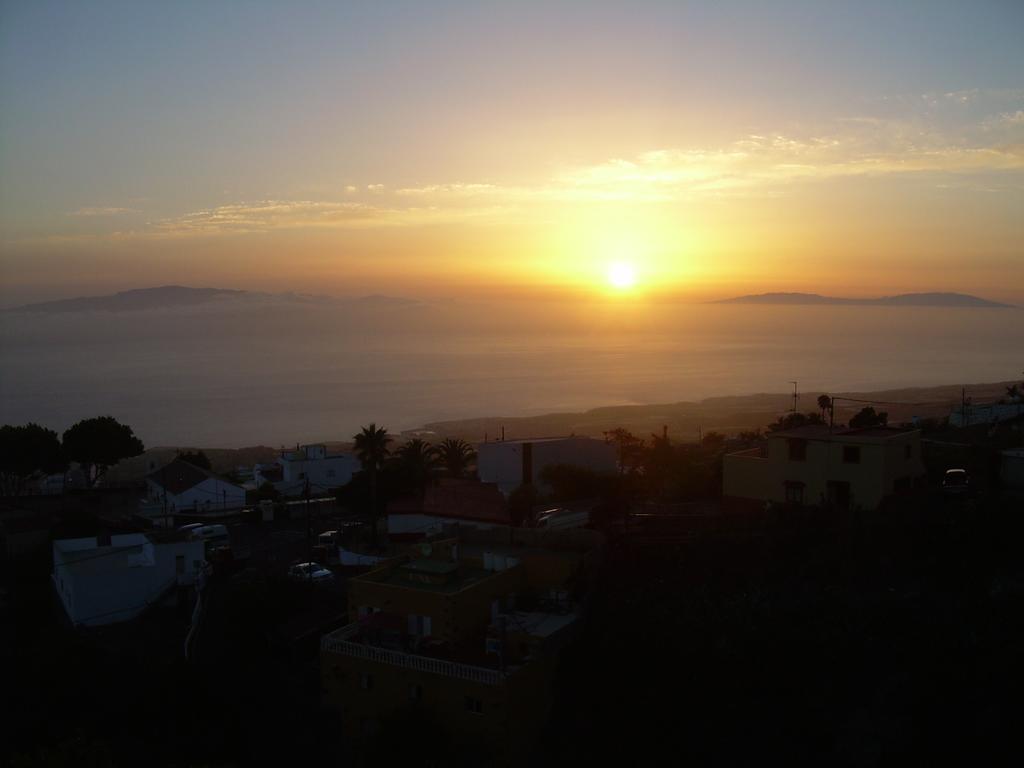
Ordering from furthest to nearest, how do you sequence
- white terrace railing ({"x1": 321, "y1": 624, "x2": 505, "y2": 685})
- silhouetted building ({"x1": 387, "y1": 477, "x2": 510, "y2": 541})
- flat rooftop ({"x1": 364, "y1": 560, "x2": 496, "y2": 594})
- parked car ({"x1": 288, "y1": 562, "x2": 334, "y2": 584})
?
silhouetted building ({"x1": 387, "y1": 477, "x2": 510, "y2": 541}), parked car ({"x1": 288, "y1": 562, "x2": 334, "y2": 584}), flat rooftop ({"x1": 364, "y1": 560, "x2": 496, "y2": 594}), white terrace railing ({"x1": 321, "y1": 624, "x2": 505, "y2": 685})

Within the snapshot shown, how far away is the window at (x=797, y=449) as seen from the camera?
15.9 metres

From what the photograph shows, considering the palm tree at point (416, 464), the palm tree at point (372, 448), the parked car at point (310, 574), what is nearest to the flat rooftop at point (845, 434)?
the parked car at point (310, 574)

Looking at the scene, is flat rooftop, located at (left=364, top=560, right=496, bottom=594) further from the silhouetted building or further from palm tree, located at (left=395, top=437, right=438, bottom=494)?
palm tree, located at (left=395, top=437, right=438, bottom=494)

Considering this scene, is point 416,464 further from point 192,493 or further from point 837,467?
point 837,467

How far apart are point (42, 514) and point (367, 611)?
50.9 feet

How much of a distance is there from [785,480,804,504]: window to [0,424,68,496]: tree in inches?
922

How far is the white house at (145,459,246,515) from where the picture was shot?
2748 cm

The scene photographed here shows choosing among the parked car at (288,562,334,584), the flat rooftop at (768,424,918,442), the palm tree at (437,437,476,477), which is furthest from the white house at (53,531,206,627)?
the flat rooftop at (768,424,918,442)

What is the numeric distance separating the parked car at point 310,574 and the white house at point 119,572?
2554 millimetres

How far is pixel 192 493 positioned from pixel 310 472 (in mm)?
5613

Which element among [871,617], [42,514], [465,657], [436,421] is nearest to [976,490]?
[871,617]

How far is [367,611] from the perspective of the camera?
13484 mm

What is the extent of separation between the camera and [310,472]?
32938 mm

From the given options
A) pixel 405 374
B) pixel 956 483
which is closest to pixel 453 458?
pixel 956 483
